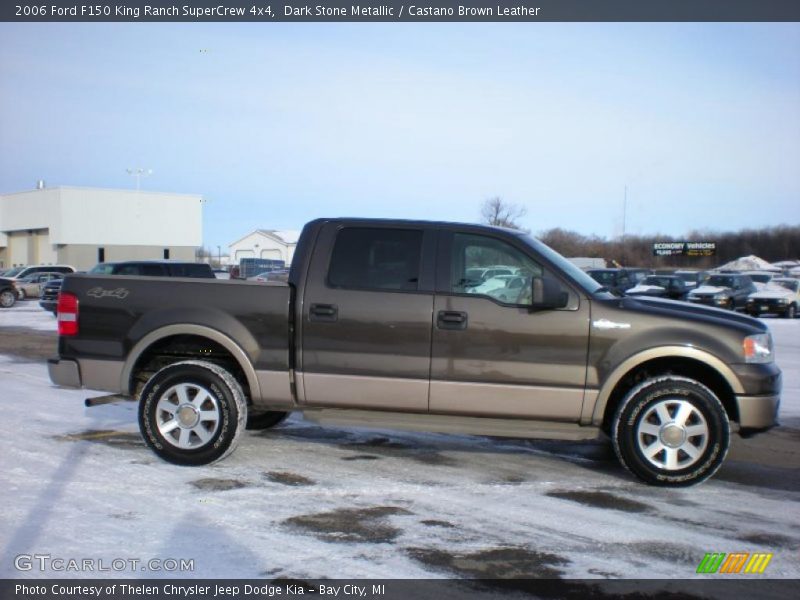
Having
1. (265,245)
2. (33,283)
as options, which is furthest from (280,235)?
(33,283)

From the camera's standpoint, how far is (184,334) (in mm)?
6219

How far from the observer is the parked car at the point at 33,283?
33.9m

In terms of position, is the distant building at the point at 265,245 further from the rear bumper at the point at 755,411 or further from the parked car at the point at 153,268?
the rear bumper at the point at 755,411

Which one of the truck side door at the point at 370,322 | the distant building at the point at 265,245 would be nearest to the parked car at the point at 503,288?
the truck side door at the point at 370,322

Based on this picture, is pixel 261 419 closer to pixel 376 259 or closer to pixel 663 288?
pixel 376 259

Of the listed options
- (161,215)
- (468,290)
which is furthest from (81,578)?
(161,215)

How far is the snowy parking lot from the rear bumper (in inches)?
20.0

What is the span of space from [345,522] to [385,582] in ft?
2.99

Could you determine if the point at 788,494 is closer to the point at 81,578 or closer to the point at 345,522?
the point at 345,522

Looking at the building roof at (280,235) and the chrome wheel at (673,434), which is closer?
the chrome wheel at (673,434)

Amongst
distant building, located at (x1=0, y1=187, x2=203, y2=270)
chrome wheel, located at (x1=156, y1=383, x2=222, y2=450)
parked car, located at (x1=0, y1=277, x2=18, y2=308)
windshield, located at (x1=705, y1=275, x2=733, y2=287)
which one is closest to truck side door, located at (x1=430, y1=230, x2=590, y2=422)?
chrome wheel, located at (x1=156, y1=383, x2=222, y2=450)

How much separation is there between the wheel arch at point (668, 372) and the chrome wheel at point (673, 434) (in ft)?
1.05

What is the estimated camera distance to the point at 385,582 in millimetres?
3906

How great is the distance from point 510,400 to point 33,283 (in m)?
33.6
